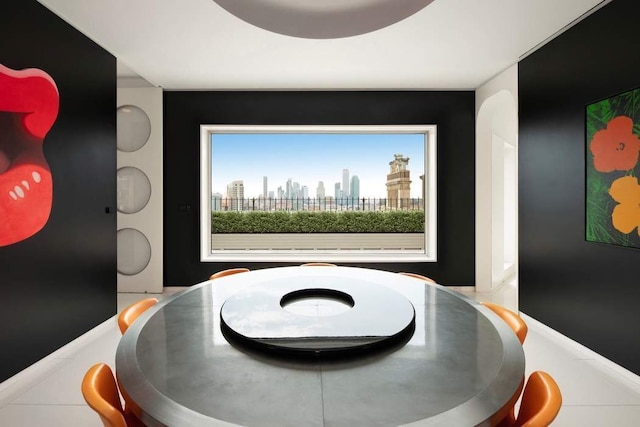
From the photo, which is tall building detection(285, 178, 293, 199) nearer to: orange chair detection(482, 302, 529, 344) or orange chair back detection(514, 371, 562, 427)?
orange chair detection(482, 302, 529, 344)

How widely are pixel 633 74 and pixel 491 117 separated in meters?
2.41

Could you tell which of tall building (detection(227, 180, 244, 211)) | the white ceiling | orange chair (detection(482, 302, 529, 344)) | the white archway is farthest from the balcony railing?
orange chair (detection(482, 302, 529, 344))

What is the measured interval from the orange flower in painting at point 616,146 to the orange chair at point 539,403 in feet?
7.29

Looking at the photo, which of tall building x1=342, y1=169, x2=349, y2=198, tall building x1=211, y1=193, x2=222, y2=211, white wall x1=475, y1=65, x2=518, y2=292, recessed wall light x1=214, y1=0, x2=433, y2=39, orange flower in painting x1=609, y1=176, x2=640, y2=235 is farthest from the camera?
tall building x1=342, y1=169, x2=349, y2=198

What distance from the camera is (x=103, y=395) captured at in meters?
1.20

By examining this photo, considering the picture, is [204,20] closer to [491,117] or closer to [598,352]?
[491,117]

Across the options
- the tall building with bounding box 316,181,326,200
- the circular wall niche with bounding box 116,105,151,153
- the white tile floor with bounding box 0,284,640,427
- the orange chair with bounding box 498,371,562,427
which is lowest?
the white tile floor with bounding box 0,284,640,427

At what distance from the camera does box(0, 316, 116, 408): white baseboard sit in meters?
2.39

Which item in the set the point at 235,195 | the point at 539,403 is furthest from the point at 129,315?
the point at 235,195

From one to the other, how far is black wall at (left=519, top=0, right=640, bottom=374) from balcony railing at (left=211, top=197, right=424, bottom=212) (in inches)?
104

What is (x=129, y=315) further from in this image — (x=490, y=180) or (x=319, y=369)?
(x=490, y=180)

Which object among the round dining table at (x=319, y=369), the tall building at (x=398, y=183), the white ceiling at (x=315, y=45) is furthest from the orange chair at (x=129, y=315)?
the tall building at (x=398, y=183)

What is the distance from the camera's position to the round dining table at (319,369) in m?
0.93

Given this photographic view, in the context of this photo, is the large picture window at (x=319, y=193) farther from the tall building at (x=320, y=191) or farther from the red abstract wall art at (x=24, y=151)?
the red abstract wall art at (x=24, y=151)
